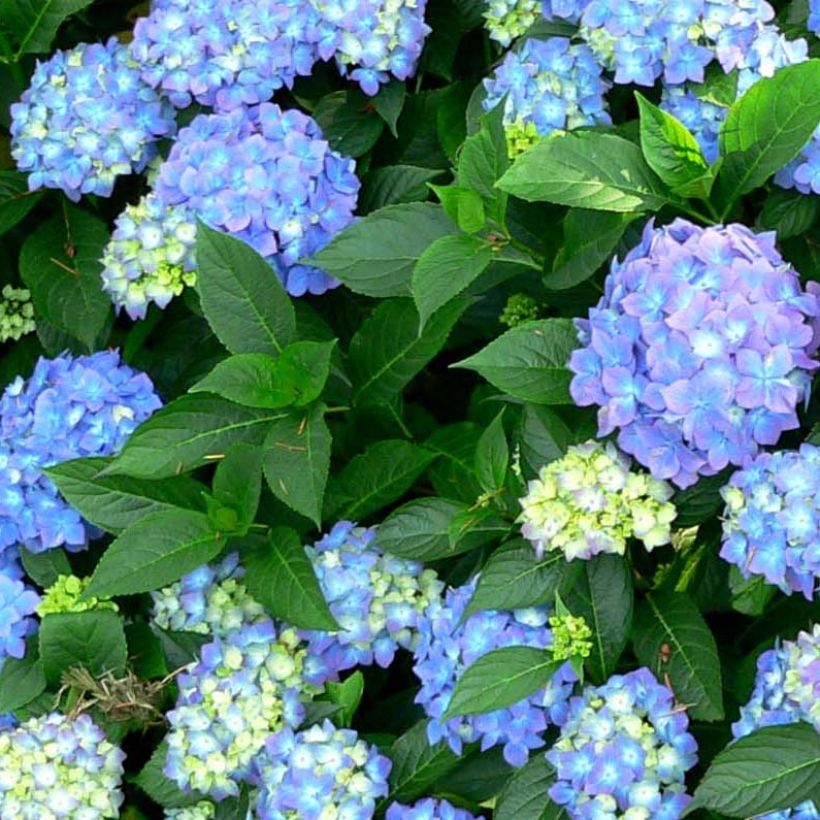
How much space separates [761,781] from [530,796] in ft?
1.14

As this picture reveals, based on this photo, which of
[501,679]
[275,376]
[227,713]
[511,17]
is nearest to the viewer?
[501,679]

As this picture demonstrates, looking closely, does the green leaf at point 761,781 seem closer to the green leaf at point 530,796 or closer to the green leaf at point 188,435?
the green leaf at point 530,796

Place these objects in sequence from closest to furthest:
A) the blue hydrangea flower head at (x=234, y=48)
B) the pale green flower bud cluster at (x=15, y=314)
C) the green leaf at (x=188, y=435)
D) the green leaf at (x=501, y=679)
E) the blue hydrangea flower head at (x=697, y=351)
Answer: the blue hydrangea flower head at (x=697, y=351) < the green leaf at (x=501, y=679) < the green leaf at (x=188, y=435) < the blue hydrangea flower head at (x=234, y=48) < the pale green flower bud cluster at (x=15, y=314)

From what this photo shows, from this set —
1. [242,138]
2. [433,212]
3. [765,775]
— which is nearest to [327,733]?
[765,775]

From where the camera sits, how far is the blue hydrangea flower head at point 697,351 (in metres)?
1.82

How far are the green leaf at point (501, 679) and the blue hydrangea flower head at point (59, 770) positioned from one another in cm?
57

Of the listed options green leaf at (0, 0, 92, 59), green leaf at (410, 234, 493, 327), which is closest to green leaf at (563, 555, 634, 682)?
green leaf at (410, 234, 493, 327)

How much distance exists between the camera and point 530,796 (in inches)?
79.5

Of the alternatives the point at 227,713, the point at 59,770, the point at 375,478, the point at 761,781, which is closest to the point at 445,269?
the point at 375,478

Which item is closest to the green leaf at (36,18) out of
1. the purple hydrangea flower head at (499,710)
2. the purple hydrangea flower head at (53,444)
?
the purple hydrangea flower head at (53,444)

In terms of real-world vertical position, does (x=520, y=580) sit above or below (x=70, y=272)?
below

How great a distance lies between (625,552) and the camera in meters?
2.08

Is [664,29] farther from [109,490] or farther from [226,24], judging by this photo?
[109,490]

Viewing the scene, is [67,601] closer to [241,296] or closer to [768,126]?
[241,296]
